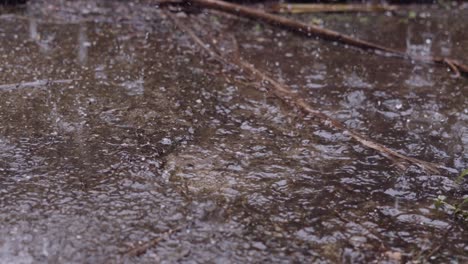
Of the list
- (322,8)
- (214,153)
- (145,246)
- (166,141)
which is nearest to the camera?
(145,246)

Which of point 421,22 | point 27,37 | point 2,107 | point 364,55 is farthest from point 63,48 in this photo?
point 421,22

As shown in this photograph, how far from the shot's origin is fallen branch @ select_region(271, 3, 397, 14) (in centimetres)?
545

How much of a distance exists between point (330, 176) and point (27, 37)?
10.0ft

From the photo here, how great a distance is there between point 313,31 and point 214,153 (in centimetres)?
240

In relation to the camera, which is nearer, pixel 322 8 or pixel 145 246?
pixel 145 246

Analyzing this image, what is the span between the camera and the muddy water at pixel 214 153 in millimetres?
2023

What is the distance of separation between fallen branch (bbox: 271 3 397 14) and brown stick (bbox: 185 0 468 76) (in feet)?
1.85

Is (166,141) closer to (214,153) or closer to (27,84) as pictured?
(214,153)

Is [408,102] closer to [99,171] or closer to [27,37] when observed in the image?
[99,171]

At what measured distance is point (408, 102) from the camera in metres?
3.39

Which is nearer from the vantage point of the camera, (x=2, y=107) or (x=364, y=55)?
(x=2, y=107)

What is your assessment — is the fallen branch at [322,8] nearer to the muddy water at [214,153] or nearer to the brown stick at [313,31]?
the brown stick at [313,31]

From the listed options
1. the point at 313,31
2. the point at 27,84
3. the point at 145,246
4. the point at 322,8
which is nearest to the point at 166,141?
the point at 145,246

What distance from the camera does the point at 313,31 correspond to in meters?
4.68
